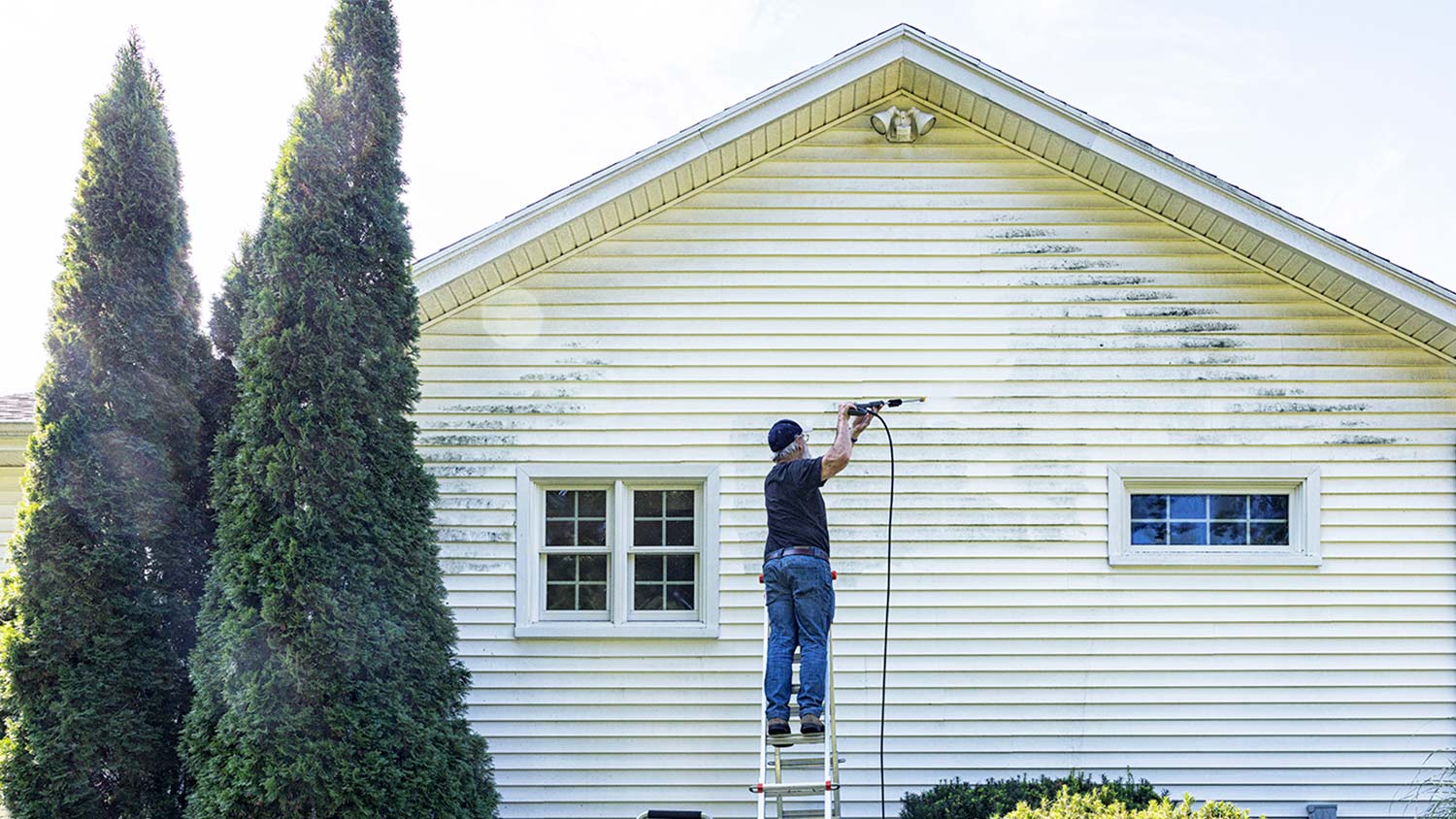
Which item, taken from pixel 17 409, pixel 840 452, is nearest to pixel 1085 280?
pixel 840 452

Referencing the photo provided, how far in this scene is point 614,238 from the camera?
8.65 metres

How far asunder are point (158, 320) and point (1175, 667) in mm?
7139

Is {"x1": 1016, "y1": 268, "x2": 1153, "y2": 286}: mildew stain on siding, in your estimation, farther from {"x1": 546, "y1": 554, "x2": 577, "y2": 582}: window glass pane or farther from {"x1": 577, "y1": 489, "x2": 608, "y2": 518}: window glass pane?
{"x1": 546, "y1": 554, "x2": 577, "y2": 582}: window glass pane

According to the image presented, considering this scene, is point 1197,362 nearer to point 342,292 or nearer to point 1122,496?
point 1122,496

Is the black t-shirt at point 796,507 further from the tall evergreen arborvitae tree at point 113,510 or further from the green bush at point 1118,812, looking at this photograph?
the tall evergreen arborvitae tree at point 113,510

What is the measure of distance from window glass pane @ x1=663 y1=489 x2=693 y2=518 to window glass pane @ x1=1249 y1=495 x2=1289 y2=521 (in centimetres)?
404

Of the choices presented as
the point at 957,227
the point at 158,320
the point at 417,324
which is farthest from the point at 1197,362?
the point at 158,320

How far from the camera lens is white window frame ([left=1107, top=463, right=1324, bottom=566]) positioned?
8492mm

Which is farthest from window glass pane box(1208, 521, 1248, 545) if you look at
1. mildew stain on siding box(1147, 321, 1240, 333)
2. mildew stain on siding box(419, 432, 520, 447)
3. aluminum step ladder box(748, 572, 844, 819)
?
mildew stain on siding box(419, 432, 520, 447)

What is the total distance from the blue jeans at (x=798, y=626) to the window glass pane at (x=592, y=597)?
5.85ft

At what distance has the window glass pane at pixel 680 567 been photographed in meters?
8.60

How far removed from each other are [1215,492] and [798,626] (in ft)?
11.6

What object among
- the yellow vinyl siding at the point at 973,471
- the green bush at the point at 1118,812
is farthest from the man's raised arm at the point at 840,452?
the green bush at the point at 1118,812

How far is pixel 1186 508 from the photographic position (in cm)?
869
